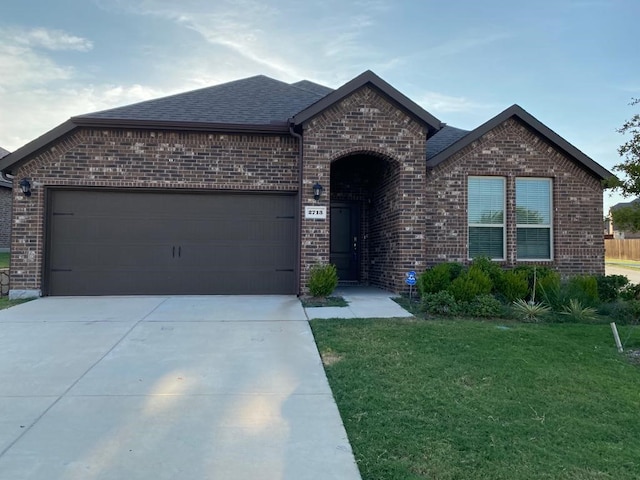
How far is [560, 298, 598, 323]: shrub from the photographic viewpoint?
738cm

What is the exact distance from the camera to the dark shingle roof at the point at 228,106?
9562mm

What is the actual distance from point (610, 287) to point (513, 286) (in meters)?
2.29

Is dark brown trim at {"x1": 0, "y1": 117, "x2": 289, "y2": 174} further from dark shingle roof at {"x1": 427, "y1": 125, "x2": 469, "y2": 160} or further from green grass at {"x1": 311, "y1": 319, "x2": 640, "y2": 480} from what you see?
green grass at {"x1": 311, "y1": 319, "x2": 640, "y2": 480}

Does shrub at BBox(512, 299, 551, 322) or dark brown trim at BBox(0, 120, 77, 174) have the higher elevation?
dark brown trim at BBox(0, 120, 77, 174)

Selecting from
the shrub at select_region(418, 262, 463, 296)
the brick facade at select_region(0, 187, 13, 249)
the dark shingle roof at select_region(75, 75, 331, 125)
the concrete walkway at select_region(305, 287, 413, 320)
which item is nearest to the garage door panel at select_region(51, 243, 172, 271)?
the dark shingle roof at select_region(75, 75, 331, 125)

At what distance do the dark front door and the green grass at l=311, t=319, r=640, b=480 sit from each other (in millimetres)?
5205

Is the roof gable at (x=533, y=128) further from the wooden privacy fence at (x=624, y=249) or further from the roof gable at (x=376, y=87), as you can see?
the wooden privacy fence at (x=624, y=249)

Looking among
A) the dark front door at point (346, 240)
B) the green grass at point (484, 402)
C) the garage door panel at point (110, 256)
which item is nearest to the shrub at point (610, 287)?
the green grass at point (484, 402)

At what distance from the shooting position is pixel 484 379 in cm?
436

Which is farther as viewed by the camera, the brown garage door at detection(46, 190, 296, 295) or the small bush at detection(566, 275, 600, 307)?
the brown garage door at detection(46, 190, 296, 295)

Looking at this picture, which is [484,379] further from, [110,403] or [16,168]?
[16,168]

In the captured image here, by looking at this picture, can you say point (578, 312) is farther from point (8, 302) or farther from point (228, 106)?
point (8, 302)

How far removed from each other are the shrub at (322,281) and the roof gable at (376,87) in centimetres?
314

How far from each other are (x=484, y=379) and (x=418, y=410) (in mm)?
1154
